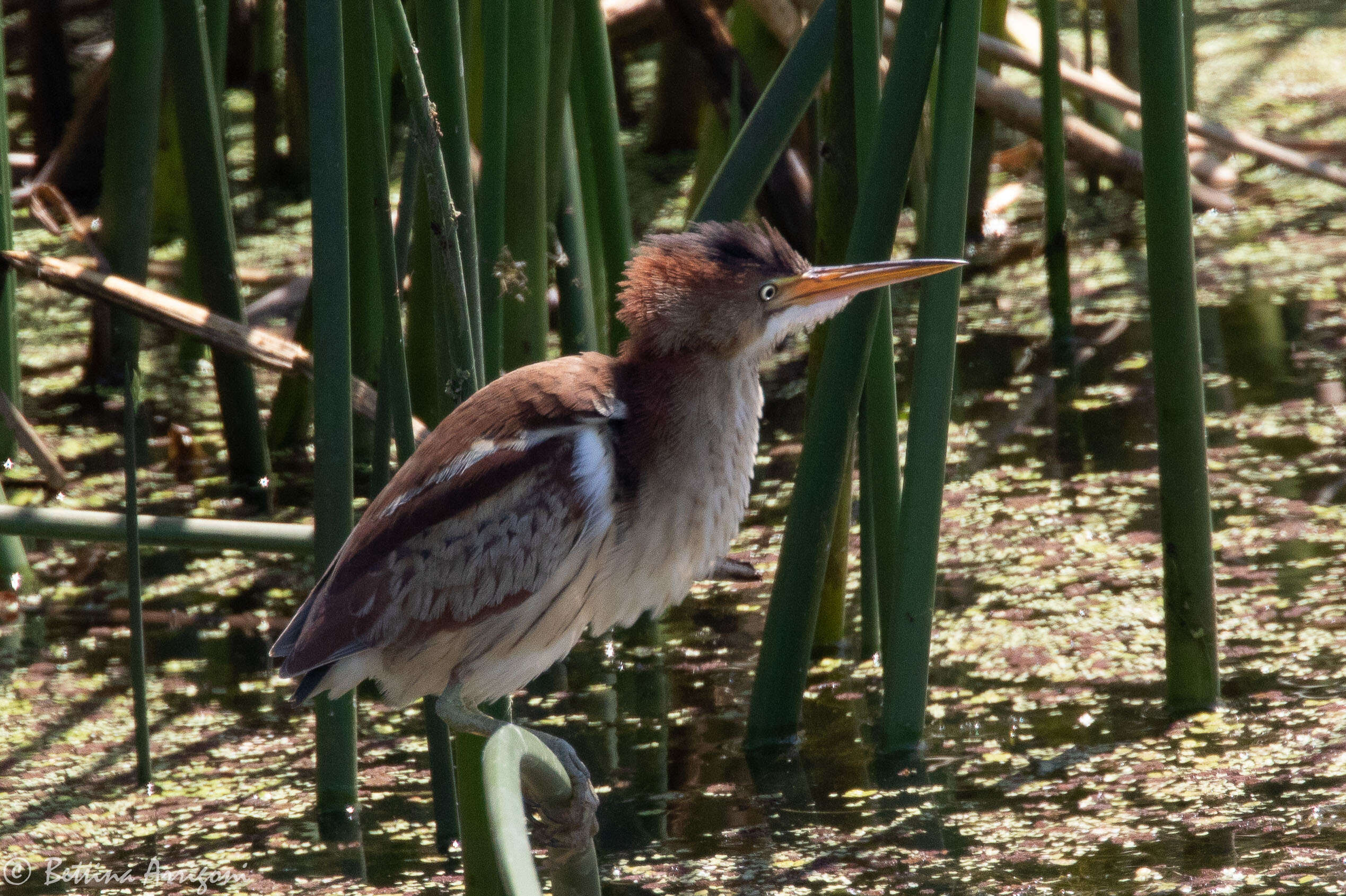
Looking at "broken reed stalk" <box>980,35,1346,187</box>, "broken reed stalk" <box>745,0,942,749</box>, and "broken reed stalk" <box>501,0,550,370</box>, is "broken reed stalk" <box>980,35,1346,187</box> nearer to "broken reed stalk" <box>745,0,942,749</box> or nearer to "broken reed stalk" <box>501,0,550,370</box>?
"broken reed stalk" <box>501,0,550,370</box>

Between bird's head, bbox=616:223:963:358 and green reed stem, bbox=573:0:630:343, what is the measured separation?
0.61 m

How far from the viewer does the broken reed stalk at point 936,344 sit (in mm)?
2115

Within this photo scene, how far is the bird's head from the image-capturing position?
201 centimetres

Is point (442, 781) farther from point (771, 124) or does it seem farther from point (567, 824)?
point (771, 124)

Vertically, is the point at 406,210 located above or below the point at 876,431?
above

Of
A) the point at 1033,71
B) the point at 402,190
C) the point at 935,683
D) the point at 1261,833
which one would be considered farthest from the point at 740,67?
the point at 1261,833

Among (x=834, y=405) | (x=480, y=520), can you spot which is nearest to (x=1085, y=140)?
(x=834, y=405)

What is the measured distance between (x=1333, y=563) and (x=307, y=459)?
7.43ft

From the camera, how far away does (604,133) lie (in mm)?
2781

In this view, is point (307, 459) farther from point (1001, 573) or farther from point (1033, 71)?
point (1033, 71)

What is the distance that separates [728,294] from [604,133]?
2.81 feet

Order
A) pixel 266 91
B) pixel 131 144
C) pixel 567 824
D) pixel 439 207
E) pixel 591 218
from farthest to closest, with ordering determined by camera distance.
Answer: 1. pixel 266 91
2. pixel 131 144
3. pixel 591 218
4. pixel 439 207
5. pixel 567 824

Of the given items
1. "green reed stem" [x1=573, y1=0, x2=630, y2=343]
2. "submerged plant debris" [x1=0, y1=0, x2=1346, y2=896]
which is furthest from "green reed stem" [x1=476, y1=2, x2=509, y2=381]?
"submerged plant debris" [x1=0, y1=0, x2=1346, y2=896]

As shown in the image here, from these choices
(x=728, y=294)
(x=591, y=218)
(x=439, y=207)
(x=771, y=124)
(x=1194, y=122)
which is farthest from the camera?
(x=1194, y=122)
